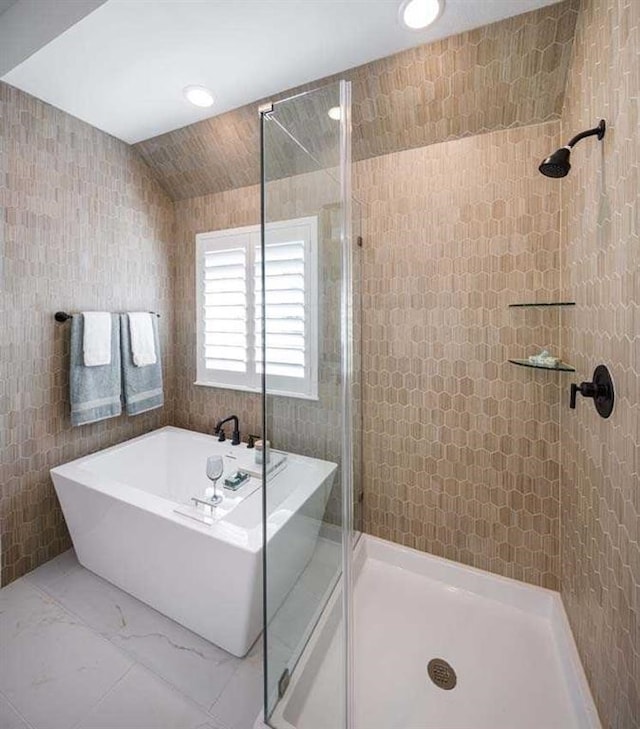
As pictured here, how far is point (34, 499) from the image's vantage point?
1.91 m

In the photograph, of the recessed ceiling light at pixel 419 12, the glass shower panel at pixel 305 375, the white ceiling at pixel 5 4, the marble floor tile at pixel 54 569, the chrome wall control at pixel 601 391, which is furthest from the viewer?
the marble floor tile at pixel 54 569

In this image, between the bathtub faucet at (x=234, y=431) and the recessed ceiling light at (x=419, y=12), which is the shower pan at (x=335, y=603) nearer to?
the recessed ceiling light at (x=419, y=12)

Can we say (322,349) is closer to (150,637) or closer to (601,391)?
(601,391)

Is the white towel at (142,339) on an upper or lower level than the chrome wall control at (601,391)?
upper

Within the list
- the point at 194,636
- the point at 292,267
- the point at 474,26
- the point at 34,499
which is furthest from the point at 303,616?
the point at 474,26

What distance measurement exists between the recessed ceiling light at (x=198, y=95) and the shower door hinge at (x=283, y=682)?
8.93ft

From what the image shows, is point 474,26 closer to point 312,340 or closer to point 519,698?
point 312,340

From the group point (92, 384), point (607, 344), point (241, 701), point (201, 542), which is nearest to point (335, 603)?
point (241, 701)

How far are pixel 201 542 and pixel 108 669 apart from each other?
2.25 feet

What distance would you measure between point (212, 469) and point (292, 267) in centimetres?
123

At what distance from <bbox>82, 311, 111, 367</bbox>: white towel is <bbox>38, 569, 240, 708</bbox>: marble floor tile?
4.16ft

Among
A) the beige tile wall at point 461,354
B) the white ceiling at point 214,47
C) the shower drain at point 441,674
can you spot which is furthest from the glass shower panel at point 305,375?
the white ceiling at point 214,47

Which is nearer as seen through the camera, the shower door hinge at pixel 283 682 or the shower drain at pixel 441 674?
the shower door hinge at pixel 283 682

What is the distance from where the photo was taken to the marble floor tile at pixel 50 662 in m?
1.27
